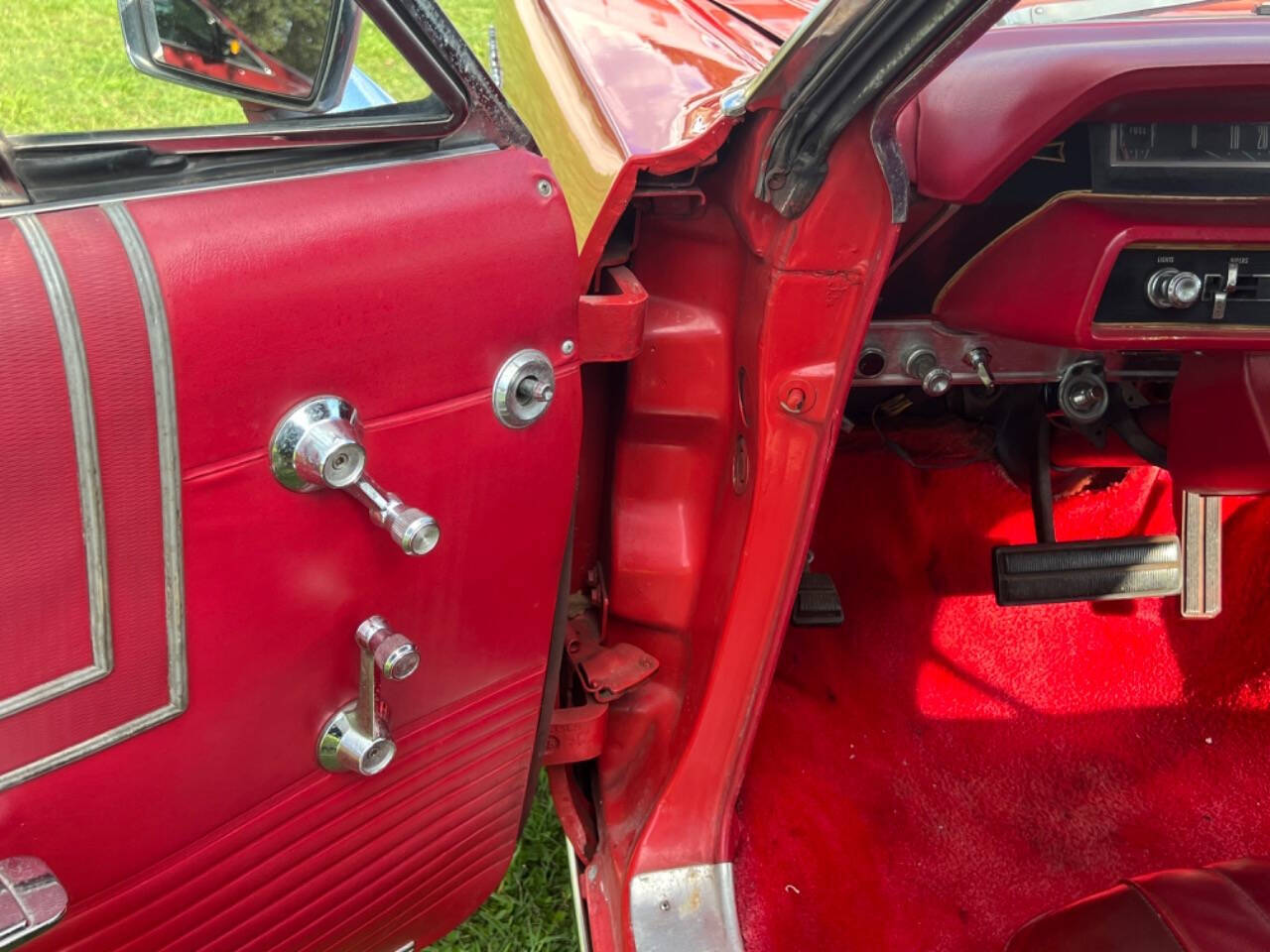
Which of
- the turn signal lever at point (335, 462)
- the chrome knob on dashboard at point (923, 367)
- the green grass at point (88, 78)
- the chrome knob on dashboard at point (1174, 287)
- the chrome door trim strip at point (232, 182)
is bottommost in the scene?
the chrome knob on dashboard at point (923, 367)

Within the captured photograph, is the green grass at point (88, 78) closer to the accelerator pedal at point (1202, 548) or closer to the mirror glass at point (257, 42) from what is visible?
the mirror glass at point (257, 42)

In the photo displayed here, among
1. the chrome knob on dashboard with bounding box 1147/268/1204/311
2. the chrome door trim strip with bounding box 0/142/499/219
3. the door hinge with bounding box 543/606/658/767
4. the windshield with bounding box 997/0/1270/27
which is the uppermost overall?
the windshield with bounding box 997/0/1270/27

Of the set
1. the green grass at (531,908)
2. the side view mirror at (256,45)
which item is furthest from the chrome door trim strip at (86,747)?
the green grass at (531,908)

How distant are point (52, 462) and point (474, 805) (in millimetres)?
806

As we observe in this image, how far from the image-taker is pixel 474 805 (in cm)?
146

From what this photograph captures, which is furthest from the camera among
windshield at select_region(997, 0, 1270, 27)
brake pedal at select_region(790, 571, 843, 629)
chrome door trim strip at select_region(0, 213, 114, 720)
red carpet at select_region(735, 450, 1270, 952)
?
brake pedal at select_region(790, 571, 843, 629)

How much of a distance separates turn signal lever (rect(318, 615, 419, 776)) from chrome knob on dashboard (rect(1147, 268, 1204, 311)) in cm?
106

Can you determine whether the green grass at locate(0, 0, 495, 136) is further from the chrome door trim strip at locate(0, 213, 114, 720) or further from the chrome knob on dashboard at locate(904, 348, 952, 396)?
the chrome knob on dashboard at locate(904, 348, 952, 396)

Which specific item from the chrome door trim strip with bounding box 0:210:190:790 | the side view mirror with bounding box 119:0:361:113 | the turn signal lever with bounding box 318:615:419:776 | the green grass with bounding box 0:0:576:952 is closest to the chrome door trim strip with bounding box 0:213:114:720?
the chrome door trim strip with bounding box 0:210:190:790

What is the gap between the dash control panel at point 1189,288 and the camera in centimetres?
139

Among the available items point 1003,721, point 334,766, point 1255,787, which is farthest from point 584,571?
point 1255,787

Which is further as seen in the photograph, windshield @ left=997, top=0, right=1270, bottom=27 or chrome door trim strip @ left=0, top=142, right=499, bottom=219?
windshield @ left=997, top=0, right=1270, bottom=27

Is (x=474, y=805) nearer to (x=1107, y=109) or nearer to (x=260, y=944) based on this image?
(x=260, y=944)

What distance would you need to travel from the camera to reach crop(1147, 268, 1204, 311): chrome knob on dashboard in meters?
1.39
